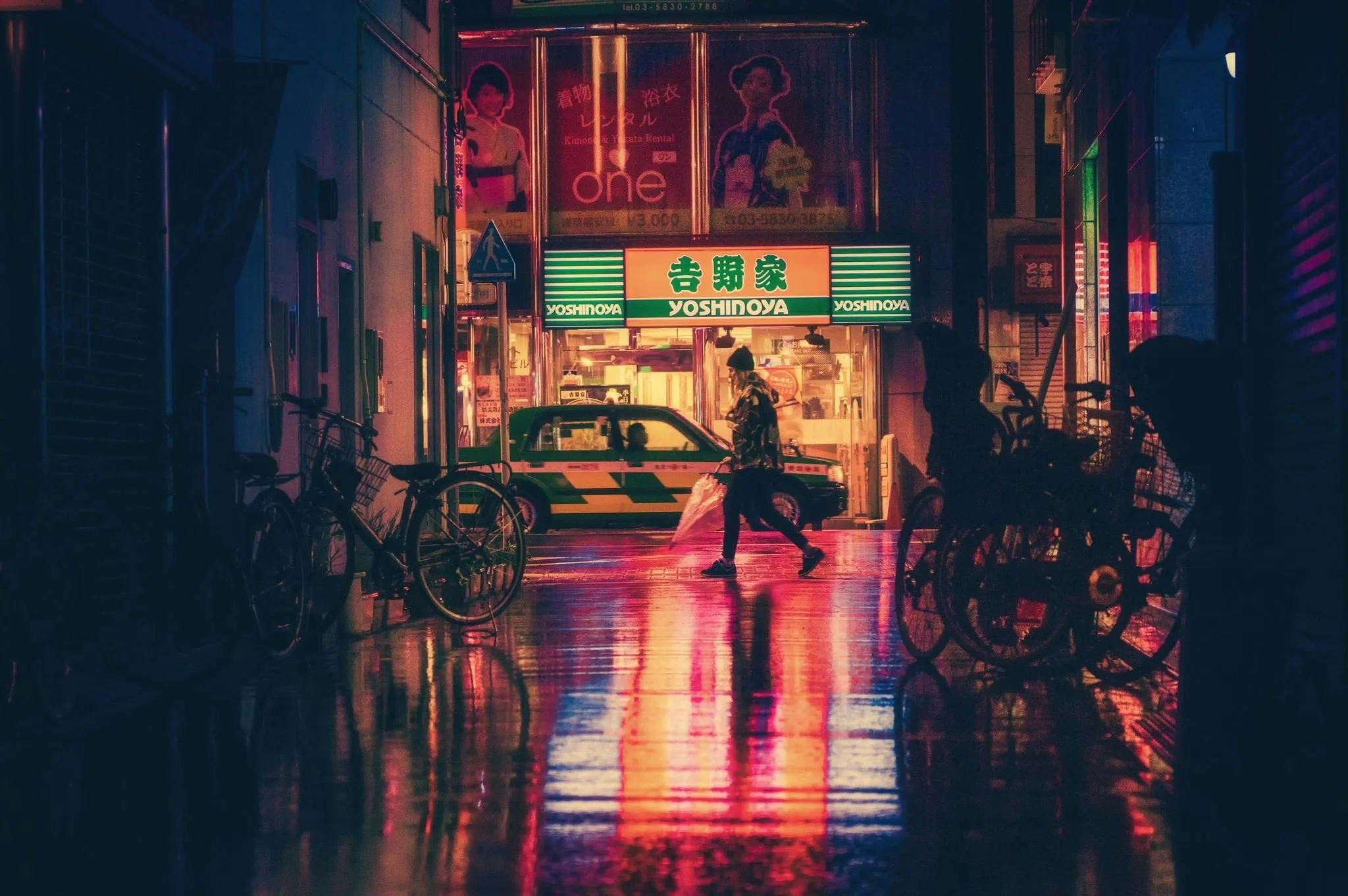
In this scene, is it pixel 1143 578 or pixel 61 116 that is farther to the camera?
pixel 61 116

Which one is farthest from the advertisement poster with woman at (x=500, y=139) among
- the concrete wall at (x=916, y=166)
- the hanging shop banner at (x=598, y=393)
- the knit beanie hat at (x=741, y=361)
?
the knit beanie hat at (x=741, y=361)

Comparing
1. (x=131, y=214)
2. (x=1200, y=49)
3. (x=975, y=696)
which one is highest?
(x=1200, y=49)

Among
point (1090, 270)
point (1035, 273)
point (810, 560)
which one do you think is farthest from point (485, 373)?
point (1090, 270)

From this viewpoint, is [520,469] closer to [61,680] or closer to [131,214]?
[131,214]

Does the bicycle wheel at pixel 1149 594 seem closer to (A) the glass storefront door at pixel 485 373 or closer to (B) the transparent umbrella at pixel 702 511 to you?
(B) the transparent umbrella at pixel 702 511

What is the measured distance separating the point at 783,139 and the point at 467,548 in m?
17.6

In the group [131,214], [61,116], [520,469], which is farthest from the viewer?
[520,469]

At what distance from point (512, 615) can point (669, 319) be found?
50.0 ft

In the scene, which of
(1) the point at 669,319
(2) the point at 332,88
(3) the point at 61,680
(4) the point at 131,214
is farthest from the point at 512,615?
(1) the point at 669,319

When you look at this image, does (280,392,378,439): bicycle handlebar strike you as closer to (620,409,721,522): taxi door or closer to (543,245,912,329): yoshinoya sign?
(620,409,721,522): taxi door

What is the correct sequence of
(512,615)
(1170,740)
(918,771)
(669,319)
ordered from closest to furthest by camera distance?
(918,771) → (1170,740) → (512,615) → (669,319)

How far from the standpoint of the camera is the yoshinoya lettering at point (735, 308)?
26.2m

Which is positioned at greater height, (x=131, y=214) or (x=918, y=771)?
(x=131, y=214)

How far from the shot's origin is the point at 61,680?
24.2 ft
